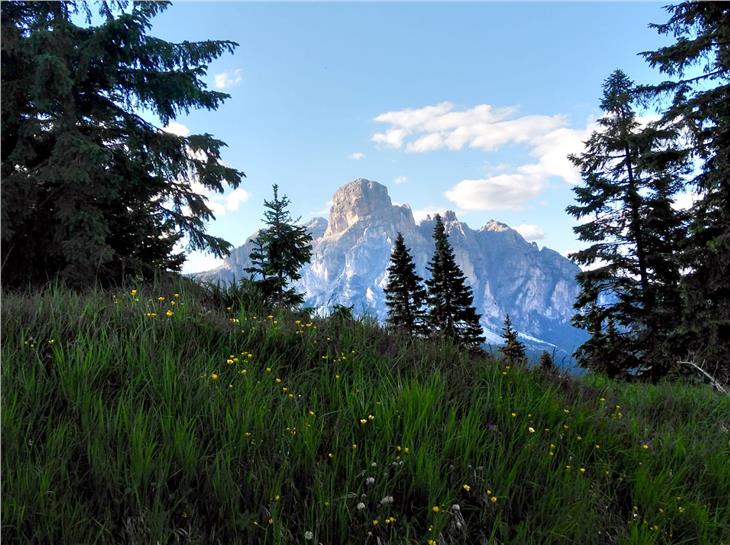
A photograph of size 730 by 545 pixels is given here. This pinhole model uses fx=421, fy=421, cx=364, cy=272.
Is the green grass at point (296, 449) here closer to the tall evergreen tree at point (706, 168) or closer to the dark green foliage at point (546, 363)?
the dark green foliage at point (546, 363)

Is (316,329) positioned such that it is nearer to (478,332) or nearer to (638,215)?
(638,215)

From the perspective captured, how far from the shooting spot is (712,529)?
2668mm

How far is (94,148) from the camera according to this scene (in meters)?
9.07

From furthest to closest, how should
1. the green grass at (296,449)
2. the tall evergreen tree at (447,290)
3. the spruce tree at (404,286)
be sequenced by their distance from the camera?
the tall evergreen tree at (447,290), the spruce tree at (404,286), the green grass at (296,449)

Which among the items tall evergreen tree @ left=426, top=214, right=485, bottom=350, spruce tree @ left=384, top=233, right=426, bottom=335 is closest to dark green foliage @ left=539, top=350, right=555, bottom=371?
spruce tree @ left=384, top=233, right=426, bottom=335

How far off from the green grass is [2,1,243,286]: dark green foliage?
19.8ft

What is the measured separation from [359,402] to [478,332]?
30444mm

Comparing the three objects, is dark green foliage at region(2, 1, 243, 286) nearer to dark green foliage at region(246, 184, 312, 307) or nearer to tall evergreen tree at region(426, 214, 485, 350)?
dark green foliage at region(246, 184, 312, 307)

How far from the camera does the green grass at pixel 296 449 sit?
2090 millimetres

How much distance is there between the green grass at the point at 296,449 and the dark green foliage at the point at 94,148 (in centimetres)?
603

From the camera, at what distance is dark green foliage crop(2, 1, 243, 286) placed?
929cm

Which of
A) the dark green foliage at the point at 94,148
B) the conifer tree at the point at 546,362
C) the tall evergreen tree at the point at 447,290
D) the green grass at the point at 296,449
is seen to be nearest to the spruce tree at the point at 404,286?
the tall evergreen tree at the point at 447,290

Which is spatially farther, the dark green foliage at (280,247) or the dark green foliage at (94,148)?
the dark green foliage at (280,247)

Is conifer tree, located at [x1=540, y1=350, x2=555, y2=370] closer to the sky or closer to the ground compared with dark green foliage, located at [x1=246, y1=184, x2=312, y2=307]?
closer to the ground
